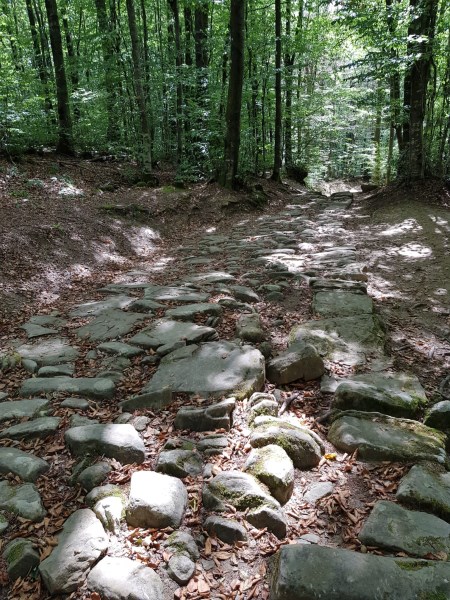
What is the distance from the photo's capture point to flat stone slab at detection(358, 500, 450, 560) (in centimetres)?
167

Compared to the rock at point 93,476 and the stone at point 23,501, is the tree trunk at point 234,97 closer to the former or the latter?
the rock at point 93,476

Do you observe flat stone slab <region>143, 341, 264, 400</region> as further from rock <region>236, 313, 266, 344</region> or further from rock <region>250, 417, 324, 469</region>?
rock <region>250, 417, 324, 469</region>

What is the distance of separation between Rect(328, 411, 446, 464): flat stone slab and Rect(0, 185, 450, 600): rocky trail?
1 centimetres

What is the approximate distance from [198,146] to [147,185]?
2849 mm

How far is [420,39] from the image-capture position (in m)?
7.77

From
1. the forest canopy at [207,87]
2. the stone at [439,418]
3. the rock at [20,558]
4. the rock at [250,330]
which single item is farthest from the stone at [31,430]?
the forest canopy at [207,87]

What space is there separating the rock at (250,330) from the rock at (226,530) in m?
1.86

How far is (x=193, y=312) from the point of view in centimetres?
415

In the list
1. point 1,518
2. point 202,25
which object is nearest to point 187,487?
point 1,518

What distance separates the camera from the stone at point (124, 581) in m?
1.52

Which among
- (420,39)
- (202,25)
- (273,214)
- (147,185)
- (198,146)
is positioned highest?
(202,25)

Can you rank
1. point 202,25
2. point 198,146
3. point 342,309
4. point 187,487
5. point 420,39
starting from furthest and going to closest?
point 202,25, point 198,146, point 420,39, point 342,309, point 187,487

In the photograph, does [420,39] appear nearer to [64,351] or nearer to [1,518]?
[64,351]

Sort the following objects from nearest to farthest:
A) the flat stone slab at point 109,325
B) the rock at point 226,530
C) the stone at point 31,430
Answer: the rock at point 226,530 → the stone at point 31,430 → the flat stone slab at point 109,325
